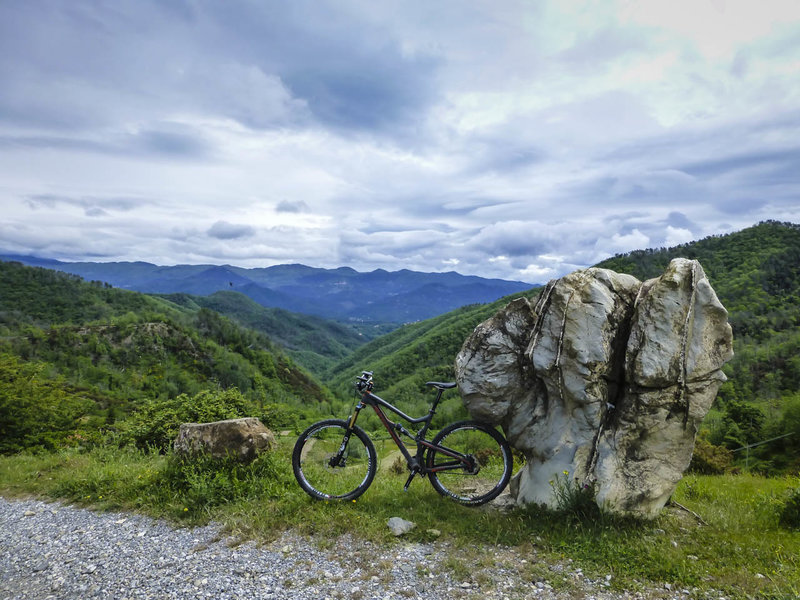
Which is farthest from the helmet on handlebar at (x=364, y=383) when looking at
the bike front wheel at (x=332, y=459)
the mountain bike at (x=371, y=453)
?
the bike front wheel at (x=332, y=459)

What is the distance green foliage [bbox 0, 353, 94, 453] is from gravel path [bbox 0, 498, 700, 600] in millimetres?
7606

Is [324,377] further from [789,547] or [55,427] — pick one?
[789,547]

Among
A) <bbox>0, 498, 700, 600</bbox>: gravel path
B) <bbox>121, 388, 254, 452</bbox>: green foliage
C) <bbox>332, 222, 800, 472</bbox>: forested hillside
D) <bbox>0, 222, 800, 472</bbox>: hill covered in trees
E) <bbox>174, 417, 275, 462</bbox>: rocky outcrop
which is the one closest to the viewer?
<bbox>0, 498, 700, 600</bbox>: gravel path

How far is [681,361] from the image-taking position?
6199 mm

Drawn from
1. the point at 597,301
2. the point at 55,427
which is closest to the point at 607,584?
the point at 597,301

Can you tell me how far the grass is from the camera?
5.04 metres

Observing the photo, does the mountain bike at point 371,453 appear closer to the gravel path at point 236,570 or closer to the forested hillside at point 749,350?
the gravel path at point 236,570

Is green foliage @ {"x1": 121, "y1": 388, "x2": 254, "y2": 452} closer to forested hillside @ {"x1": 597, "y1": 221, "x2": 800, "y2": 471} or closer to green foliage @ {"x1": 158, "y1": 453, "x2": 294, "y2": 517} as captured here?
green foliage @ {"x1": 158, "y1": 453, "x2": 294, "y2": 517}

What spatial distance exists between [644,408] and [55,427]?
16197 millimetres

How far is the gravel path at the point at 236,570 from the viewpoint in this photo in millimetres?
4781

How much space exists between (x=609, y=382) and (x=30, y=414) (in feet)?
51.8

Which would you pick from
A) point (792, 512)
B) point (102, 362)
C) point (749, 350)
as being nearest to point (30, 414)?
point (792, 512)

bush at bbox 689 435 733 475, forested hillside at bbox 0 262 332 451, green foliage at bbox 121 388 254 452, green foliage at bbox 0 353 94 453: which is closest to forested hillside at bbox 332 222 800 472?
bush at bbox 689 435 733 475

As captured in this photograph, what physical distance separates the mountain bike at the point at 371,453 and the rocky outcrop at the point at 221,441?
3.34 ft
